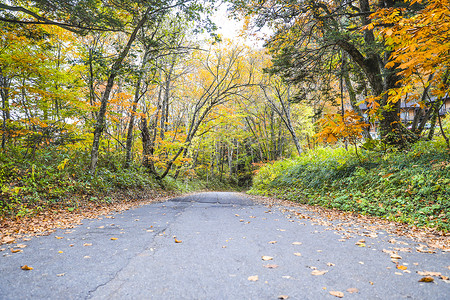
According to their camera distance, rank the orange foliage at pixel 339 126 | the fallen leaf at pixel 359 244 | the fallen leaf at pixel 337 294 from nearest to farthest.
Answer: the fallen leaf at pixel 337 294
the fallen leaf at pixel 359 244
the orange foliage at pixel 339 126

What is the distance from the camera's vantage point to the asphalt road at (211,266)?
1.97m

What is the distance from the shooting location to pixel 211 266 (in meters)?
2.53

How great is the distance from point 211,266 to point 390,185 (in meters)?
5.70

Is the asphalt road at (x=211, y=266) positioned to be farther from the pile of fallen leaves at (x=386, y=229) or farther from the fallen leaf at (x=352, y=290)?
the pile of fallen leaves at (x=386, y=229)

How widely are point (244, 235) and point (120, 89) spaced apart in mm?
12265

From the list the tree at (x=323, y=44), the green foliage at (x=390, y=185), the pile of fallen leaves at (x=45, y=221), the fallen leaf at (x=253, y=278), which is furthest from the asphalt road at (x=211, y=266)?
the tree at (x=323, y=44)

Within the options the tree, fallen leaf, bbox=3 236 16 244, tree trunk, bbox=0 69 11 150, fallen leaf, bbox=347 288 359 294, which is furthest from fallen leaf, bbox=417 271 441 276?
tree trunk, bbox=0 69 11 150

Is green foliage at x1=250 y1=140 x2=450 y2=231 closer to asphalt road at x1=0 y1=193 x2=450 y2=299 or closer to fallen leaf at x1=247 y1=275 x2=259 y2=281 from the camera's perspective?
asphalt road at x1=0 y1=193 x2=450 y2=299

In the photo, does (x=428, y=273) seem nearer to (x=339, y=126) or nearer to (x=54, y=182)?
(x=339, y=126)

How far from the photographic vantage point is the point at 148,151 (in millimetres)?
13727

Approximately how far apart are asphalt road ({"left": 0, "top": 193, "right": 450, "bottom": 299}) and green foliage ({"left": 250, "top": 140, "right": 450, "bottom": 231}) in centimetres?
161

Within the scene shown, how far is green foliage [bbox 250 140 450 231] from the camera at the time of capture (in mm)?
4777

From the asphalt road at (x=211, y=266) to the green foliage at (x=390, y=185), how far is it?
161 centimetres

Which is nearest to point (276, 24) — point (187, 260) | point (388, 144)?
point (388, 144)
